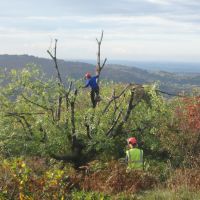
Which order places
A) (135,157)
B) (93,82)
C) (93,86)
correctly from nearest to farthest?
1. (135,157)
2. (93,82)
3. (93,86)

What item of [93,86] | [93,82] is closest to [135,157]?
[93,82]

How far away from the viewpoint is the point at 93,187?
1207 cm

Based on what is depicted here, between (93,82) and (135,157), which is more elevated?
(93,82)

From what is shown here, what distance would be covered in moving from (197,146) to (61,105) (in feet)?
25.9

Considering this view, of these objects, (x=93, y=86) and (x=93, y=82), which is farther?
(x=93, y=86)

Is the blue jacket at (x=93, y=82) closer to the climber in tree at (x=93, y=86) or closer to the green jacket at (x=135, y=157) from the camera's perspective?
the climber in tree at (x=93, y=86)

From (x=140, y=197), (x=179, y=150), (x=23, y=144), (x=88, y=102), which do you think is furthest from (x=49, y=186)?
(x=88, y=102)

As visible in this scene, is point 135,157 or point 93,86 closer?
point 135,157

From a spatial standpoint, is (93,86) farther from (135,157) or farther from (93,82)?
(135,157)

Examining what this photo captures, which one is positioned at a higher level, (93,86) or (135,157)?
(93,86)

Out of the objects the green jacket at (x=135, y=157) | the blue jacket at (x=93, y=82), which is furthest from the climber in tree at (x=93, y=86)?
the green jacket at (x=135, y=157)

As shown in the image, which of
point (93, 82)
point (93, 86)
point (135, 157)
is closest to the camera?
point (135, 157)

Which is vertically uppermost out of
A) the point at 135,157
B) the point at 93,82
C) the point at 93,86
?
the point at 93,82

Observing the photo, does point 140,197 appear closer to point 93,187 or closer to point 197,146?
point 93,187
